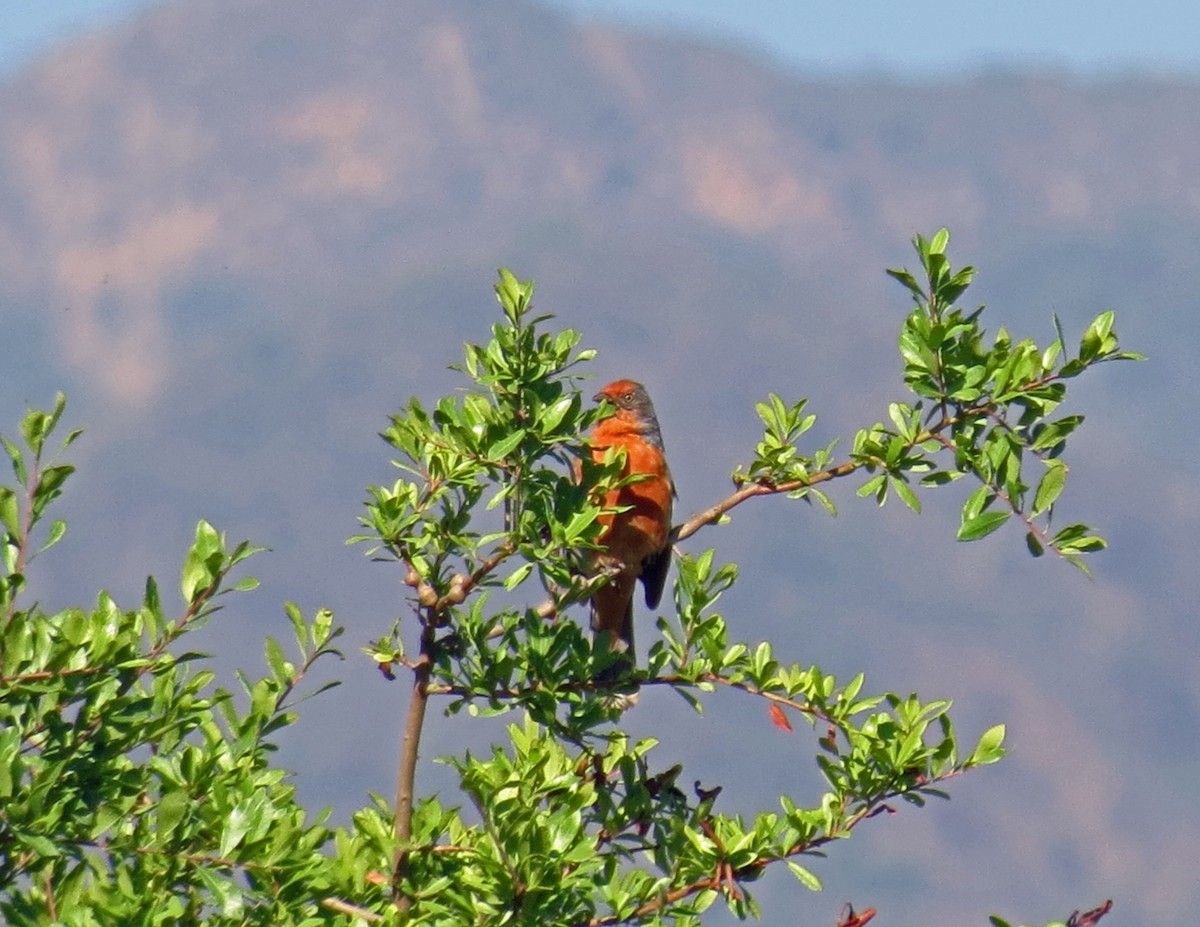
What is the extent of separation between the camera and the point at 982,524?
467cm

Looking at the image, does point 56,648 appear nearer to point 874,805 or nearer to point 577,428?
point 577,428

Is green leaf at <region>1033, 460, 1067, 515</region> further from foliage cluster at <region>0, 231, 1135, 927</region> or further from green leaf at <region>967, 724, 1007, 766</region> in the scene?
green leaf at <region>967, 724, 1007, 766</region>

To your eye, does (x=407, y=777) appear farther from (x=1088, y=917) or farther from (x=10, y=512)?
(x=1088, y=917)

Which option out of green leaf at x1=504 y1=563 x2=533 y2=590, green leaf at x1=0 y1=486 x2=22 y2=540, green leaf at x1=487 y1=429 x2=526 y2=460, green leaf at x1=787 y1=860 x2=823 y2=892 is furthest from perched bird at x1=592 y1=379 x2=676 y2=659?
green leaf at x1=0 y1=486 x2=22 y2=540

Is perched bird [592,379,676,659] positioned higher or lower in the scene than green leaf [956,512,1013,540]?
higher

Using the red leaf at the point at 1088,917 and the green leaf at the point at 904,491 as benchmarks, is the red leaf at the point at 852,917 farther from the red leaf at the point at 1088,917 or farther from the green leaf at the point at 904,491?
the green leaf at the point at 904,491

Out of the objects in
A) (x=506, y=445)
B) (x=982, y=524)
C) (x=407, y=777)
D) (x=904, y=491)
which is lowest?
(x=407, y=777)

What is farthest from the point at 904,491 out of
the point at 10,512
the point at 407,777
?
the point at 10,512

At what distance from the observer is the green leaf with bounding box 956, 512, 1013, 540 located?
463 cm

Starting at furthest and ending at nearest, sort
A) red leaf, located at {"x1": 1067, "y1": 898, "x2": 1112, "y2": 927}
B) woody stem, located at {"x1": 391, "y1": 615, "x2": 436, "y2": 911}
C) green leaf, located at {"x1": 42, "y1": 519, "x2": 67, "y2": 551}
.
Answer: woody stem, located at {"x1": 391, "y1": 615, "x2": 436, "y2": 911} → red leaf, located at {"x1": 1067, "y1": 898, "x2": 1112, "y2": 927} → green leaf, located at {"x1": 42, "y1": 519, "x2": 67, "y2": 551}

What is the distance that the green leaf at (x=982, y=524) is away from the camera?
4633 mm

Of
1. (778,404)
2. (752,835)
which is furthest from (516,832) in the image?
(778,404)

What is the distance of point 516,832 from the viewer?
14.6 ft

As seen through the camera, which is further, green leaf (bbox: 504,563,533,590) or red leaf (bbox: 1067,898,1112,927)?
green leaf (bbox: 504,563,533,590)
